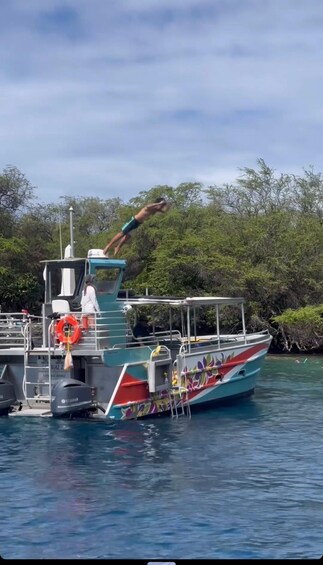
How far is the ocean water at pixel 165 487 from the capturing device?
30.3 feet

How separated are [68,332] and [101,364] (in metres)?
0.99

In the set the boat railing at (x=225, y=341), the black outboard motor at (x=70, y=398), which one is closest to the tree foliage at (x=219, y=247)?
the boat railing at (x=225, y=341)

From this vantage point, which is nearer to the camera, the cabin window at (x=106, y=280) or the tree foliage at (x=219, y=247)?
the cabin window at (x=106, y=280)

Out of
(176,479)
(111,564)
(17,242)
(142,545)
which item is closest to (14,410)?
(176,479)

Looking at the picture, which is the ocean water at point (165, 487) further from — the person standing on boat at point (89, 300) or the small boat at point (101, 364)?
the person standing on boat at point (89, 300)

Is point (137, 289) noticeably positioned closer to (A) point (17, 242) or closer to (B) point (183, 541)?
(A) point (17, 242)

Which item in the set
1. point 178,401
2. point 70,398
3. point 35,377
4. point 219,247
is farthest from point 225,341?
point 219,247

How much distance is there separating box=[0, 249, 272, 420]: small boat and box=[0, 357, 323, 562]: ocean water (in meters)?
0.49

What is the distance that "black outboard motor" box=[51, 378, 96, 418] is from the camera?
53.4ft

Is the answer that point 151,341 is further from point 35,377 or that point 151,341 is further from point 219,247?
point 219,247

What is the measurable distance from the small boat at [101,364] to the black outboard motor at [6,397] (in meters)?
Result: 0.02

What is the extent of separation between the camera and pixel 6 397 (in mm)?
17547

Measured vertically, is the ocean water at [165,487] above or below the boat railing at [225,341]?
below

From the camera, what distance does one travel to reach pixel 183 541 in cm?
929
